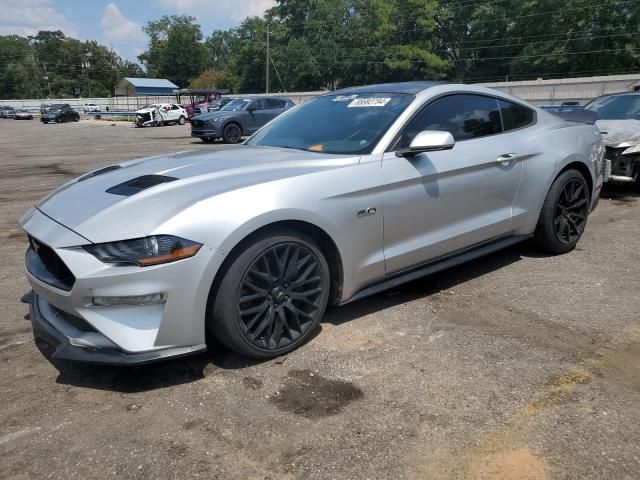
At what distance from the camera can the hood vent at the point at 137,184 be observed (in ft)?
10.2

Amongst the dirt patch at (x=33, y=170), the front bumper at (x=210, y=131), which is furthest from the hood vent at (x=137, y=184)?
the front bumper at (x=210, y=131)

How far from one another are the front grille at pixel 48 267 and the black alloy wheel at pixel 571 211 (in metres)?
3.92

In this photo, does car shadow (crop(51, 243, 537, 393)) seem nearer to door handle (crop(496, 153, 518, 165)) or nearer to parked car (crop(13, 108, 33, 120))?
door handle (crop(496, 153, 518, 165))

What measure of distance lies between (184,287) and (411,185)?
1.65 metres

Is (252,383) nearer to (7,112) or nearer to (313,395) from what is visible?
(313,395)

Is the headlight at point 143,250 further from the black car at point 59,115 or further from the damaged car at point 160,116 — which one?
the black car at point 59,115

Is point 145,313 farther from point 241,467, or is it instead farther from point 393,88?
point 393,88

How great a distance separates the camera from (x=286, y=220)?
311cm

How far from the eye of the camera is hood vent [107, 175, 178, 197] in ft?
10.2

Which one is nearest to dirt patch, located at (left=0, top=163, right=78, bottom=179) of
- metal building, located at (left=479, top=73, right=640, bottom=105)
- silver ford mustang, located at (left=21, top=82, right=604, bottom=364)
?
silver ford mustang, located at (left=21, top=82, right=604, bottom=364)

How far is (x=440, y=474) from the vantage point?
227 cm

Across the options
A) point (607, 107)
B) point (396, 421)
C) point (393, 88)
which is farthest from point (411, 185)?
point (607, 107)

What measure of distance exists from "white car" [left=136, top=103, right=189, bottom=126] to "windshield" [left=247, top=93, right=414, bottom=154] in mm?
34160

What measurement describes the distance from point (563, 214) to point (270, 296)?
308 cm
